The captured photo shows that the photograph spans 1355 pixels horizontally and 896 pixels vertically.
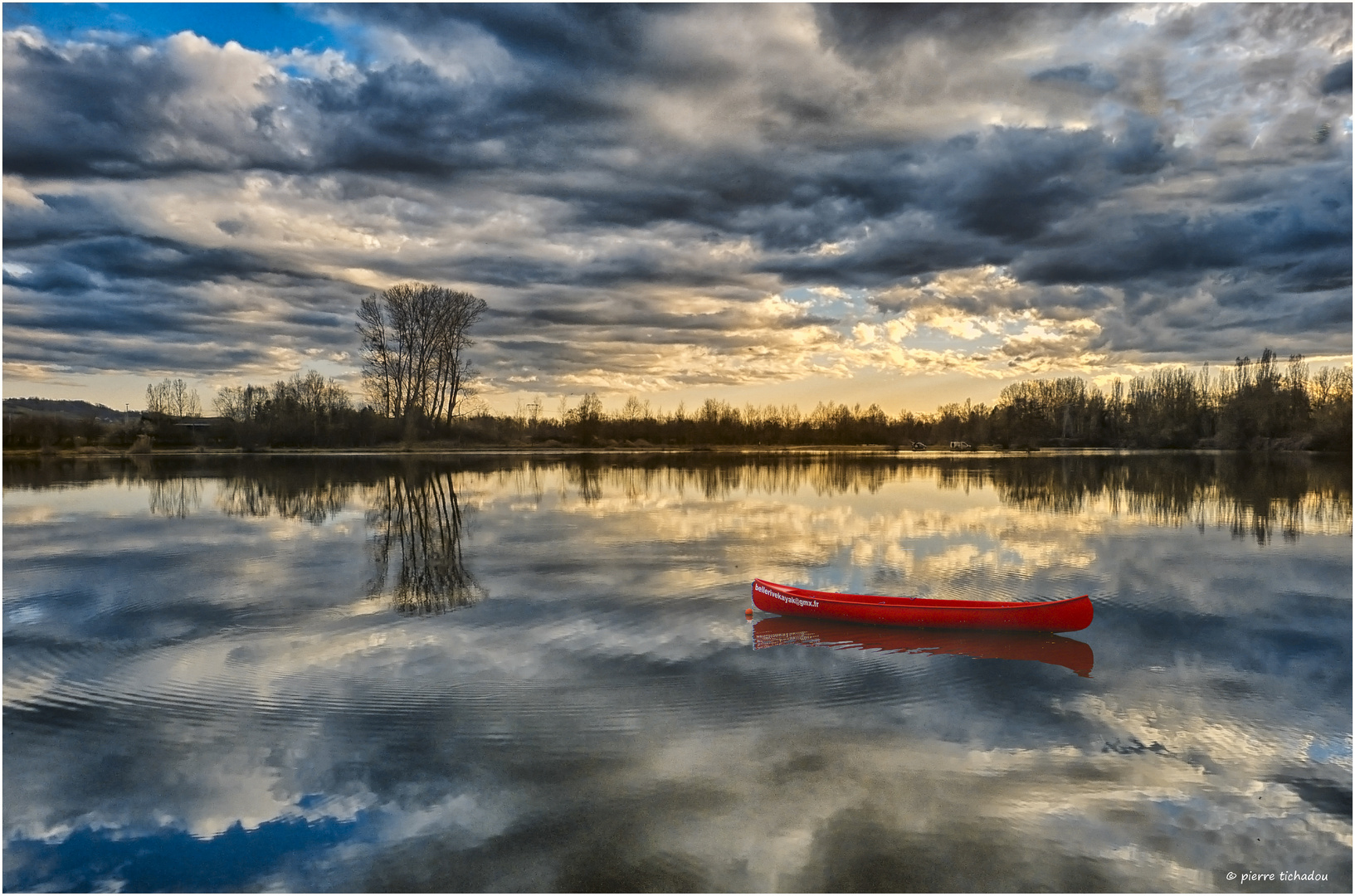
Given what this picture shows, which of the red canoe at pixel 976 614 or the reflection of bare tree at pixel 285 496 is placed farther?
the reflection of bare tree at pixel 285 496

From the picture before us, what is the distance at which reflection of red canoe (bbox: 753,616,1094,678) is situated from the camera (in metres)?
13.2

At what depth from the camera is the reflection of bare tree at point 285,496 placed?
31.5 m

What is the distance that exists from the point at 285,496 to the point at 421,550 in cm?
1903

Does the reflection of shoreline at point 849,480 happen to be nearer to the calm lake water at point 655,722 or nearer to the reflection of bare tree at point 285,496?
the reflection of bare tree at point 285,496

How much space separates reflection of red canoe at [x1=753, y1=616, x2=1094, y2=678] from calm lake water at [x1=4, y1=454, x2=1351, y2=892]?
0.10m

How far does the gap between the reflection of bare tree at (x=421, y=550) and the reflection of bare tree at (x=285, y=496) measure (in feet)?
6.34

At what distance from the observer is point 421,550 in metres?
22.6

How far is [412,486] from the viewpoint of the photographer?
42031mm

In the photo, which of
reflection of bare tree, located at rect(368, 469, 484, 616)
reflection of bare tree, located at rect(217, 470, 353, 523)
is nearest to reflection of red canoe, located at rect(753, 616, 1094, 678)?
reflection of bare tree, located at rect(368, 469, 484, 616)

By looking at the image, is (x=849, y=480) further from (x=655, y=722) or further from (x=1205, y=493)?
(x=655, y=722)

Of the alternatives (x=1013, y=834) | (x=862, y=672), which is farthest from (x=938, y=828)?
(x=862, y=672)

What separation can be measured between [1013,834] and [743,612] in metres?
8.25

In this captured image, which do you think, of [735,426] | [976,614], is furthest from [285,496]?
[735,426]

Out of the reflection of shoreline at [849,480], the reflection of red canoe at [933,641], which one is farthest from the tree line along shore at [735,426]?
the reflection of red canoe at [933,641]
